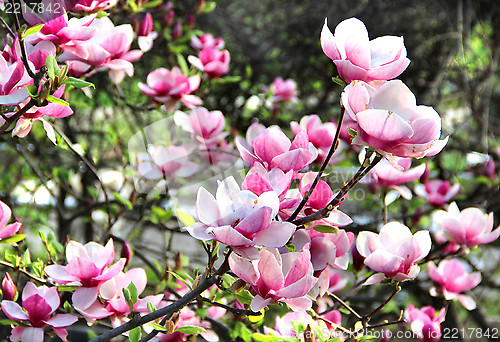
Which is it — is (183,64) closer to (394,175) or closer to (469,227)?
(394,175)

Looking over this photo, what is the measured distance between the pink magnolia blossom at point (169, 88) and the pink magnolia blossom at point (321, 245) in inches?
19.2

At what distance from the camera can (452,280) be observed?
983mm

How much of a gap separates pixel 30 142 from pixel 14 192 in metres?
0.56

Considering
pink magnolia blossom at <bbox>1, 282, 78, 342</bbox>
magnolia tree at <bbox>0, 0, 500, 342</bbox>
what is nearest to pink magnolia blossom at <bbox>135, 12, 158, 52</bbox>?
magnolia tree at <bbox>0, 0, 500, 342</bbox>

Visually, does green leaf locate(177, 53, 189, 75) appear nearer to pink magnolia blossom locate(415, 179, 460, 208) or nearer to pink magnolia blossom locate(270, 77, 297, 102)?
pink magnolia blossom locate(270, 77, 297, 102)

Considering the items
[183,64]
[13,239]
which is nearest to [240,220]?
[13,239]

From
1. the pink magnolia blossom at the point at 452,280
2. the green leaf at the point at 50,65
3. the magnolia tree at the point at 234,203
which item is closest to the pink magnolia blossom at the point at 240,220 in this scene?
the magnolia tree at the point at 234,203

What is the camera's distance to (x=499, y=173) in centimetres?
175

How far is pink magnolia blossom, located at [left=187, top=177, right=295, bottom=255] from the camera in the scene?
18.9 inches

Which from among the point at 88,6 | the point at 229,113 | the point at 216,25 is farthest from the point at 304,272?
the point at 216,25

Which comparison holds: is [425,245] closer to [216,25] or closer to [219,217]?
[219,217]

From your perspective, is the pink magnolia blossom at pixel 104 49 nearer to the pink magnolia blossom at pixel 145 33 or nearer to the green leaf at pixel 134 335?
the pink magnolia blossom at pixel 145 33

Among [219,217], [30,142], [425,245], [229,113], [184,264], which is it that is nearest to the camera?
[219,217]

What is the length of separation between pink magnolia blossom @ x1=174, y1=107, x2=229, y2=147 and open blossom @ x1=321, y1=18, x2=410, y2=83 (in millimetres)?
434
